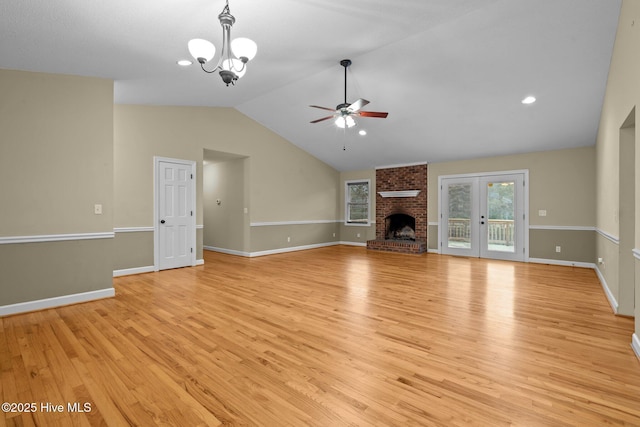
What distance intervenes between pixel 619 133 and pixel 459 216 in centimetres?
446

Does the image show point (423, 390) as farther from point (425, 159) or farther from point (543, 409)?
point (425, 159)

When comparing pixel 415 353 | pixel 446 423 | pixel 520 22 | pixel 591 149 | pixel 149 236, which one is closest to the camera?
pixel 446 423

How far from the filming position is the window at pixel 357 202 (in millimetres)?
9367

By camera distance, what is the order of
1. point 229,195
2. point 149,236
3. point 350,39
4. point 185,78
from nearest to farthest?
point 350,39
point 185,78
point 149,236
point 229,195

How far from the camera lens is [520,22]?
3.37 m

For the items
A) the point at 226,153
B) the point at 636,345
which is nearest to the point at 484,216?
the point at 636,345

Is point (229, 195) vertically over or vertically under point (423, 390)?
over

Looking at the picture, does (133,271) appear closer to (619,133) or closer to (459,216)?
(619,133)

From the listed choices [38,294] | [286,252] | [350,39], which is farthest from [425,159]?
[38,294]

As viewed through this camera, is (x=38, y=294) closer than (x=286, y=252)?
Yes

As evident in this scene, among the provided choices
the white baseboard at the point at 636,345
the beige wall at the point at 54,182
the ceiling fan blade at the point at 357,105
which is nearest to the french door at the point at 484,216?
the ceiling fan blade at the point at 357,105

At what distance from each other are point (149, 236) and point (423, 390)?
17.2ft

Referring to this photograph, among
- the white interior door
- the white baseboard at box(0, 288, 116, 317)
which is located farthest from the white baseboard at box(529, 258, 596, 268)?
the white baseboard at box(0, 288, 116, 317)

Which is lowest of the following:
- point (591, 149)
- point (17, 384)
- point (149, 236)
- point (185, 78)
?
point (17, 384)
